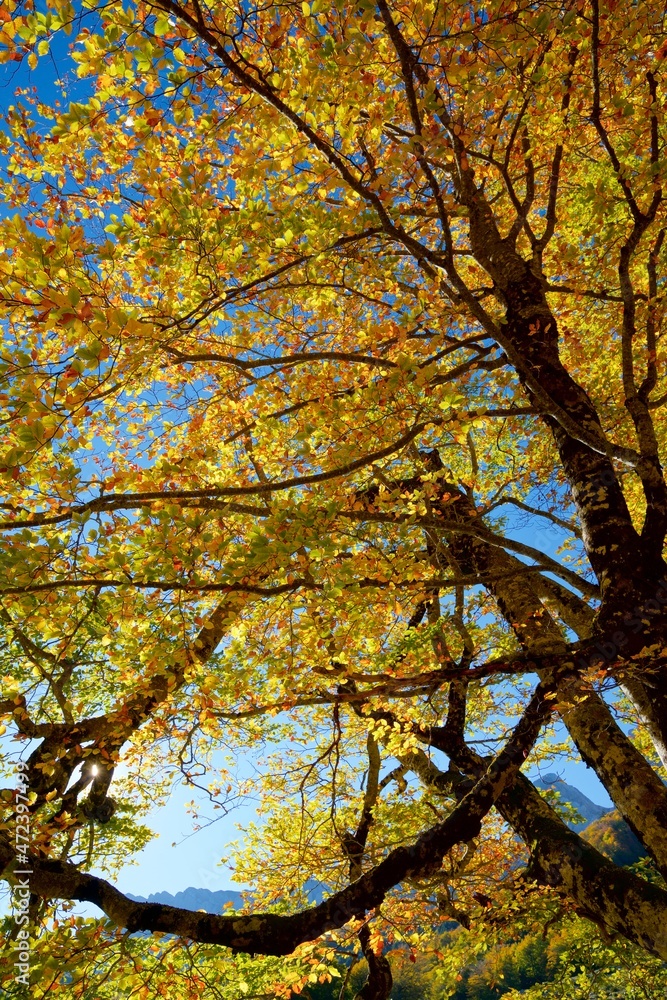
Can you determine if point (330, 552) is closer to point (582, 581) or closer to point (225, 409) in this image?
point (582, 581)

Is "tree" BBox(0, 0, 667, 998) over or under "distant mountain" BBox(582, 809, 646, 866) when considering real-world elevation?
over

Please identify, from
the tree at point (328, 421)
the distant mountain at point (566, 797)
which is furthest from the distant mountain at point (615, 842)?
the tree at point (328, 421)

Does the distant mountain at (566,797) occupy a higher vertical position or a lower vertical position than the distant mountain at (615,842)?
higher

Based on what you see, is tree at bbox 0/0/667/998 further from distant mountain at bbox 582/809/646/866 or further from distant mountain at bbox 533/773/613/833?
distant mountain at bbox 582/809/646/866

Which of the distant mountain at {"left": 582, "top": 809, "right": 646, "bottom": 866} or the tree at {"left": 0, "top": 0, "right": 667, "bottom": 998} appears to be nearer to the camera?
the tree at {"left": 0, "top": 0, "right": 667, "bottom": 998}

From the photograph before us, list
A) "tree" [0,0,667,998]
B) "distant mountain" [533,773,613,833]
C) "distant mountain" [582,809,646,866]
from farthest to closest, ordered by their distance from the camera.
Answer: "distant mountain" [582,809,646,866] < "distant mountain" [533,773,613,833] < "tree" [0,0,667,998]

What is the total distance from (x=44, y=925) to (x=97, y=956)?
1823 mm

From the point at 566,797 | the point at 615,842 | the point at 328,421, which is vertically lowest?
the point at 615,842

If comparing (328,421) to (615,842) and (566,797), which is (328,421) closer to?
(615,842)

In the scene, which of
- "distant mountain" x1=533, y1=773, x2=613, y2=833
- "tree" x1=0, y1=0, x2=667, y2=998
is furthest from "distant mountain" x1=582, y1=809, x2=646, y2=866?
"tree" x1=0, y1=0, x2=667, y2=998

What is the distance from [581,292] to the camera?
605 centimetres

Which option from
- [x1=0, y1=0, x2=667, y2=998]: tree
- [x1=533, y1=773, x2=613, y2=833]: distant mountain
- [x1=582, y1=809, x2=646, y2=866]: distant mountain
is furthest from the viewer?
[x1=582, y1=809, x2=646, y2=866]: distant mountain

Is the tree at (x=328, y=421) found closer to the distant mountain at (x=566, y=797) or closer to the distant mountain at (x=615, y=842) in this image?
the distant mountain at (x=566, y=797)

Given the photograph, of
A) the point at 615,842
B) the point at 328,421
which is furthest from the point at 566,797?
the point at 328,421
